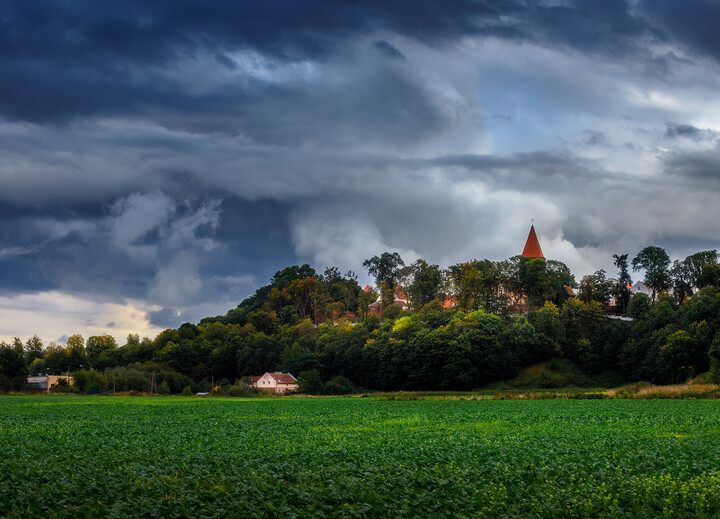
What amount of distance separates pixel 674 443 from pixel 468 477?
1134 centimetres

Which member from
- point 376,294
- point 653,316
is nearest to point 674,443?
point 653,316

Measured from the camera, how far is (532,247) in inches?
6230

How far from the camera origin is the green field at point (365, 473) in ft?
44.5

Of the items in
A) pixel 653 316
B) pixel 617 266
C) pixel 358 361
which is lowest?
pixel 358 361

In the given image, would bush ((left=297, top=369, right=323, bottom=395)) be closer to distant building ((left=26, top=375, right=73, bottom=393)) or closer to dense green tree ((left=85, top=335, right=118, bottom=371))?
distant building ((left=26, top=375, right=73, bottom=393))

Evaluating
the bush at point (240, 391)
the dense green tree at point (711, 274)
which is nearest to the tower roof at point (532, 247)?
the dense green tree at point (711, 274)

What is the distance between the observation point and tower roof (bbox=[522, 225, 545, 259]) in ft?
514

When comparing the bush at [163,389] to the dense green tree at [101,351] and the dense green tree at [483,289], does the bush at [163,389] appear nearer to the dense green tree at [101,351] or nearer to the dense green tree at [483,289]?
the dense green tree at [101,351]

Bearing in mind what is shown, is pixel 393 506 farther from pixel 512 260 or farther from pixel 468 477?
pixel 512 260

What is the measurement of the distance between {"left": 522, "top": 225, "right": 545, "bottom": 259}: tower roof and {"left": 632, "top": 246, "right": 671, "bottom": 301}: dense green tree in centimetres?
3632

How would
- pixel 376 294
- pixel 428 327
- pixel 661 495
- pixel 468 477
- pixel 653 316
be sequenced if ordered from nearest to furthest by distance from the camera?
pixel 661 495
pixel 468 477
pixel 653 316
pixel 428 327
pixel 376 294

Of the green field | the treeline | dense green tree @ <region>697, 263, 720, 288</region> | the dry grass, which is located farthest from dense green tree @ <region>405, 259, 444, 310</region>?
the green field

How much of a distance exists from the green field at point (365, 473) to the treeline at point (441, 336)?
209 ft

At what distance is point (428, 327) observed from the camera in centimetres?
10681
